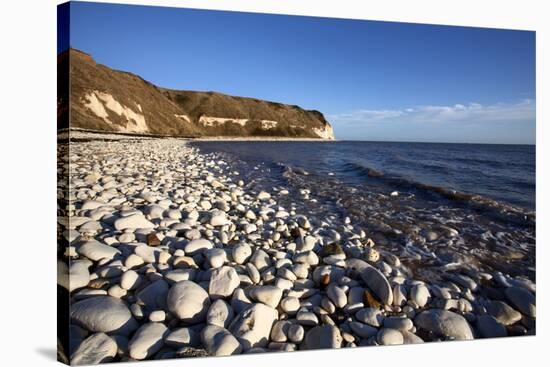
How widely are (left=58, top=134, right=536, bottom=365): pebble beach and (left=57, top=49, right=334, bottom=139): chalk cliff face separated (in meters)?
0.33

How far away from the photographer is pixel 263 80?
11.0 ft

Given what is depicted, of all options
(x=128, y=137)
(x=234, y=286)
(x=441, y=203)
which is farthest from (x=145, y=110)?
(x=234, y=286)

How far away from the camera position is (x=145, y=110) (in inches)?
531

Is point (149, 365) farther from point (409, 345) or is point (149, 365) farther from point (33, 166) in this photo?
point (409, 345)

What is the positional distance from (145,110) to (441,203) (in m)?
12.2

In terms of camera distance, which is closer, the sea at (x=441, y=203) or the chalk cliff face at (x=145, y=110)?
the chalk cliff face at (x=145, y=110)

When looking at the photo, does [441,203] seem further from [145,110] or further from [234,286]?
[145,110]

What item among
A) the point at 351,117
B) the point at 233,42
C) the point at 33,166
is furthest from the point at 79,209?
the point at 351,117

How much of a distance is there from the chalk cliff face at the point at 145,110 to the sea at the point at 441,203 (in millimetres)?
882

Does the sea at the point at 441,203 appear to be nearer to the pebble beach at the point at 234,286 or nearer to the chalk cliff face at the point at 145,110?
the pebble beach at the point at 234,286

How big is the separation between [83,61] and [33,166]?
0.91 m

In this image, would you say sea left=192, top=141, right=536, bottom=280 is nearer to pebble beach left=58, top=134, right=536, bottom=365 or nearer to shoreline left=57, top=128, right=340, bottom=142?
pebble beach left=58, top=134, right=536, bottom=365

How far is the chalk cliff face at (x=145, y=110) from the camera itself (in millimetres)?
2326

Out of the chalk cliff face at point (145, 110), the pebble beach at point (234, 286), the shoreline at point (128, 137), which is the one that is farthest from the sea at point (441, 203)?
the shoreline at point (128, 137)
